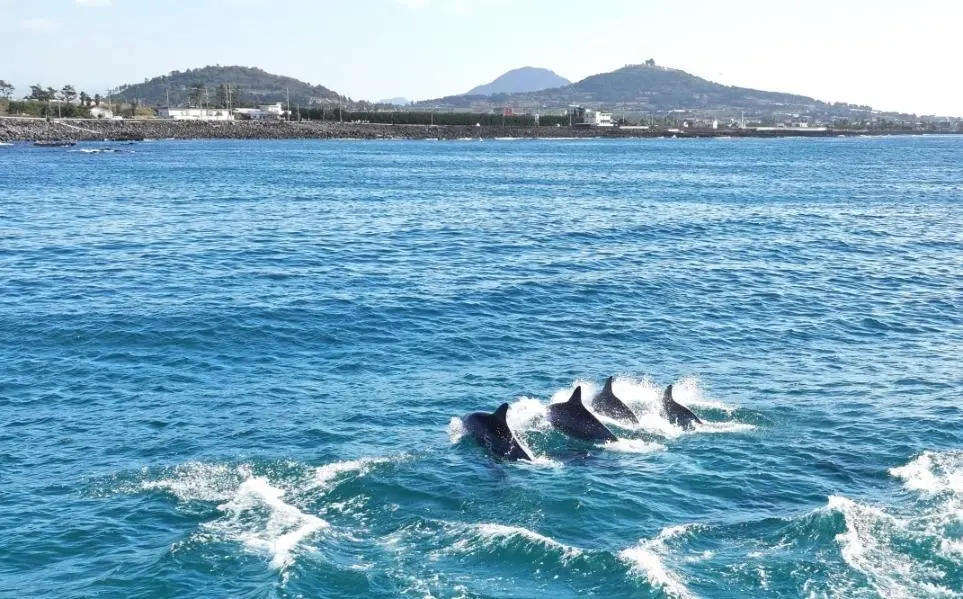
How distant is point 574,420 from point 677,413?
3.77 m

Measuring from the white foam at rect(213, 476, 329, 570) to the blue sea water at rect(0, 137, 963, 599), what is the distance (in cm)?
8

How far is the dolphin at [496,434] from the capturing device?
27016 mm

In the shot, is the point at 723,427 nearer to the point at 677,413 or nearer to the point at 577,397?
the point at 677,413

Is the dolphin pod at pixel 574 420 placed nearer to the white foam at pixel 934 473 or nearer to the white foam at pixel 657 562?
the white foam at pixel 657 562

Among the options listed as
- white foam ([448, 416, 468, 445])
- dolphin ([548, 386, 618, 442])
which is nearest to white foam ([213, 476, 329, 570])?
white foam ([448, 416, 468, 445])

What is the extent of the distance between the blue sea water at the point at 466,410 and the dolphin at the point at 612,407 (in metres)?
0.86

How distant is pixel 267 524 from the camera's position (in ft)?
73.8

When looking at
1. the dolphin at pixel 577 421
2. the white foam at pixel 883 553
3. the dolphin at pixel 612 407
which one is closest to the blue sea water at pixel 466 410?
the white foam at pixel 883 553

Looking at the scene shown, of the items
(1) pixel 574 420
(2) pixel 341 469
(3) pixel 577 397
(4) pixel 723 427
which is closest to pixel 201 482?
(2) pixel 341 469

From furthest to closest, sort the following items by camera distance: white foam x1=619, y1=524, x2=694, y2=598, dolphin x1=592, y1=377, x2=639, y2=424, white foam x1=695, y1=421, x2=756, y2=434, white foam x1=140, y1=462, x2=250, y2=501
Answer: dolphin x1=592, y1=377, x2=639, y2=424
white foam x1=695, y1=421, x2=756, y2=434
white foam x1=140, y1=462, x2=250, y2=501
white foam x1=619, y1=524, x2=694, y2=598

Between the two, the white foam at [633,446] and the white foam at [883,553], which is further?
the white foam at [633,446]

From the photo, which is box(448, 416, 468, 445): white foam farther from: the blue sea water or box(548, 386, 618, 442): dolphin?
box(548, 386, 618, 442): dolphin

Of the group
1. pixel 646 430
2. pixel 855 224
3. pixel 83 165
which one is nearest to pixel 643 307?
pixel 646 430

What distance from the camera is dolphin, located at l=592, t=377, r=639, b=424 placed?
30125 mm
